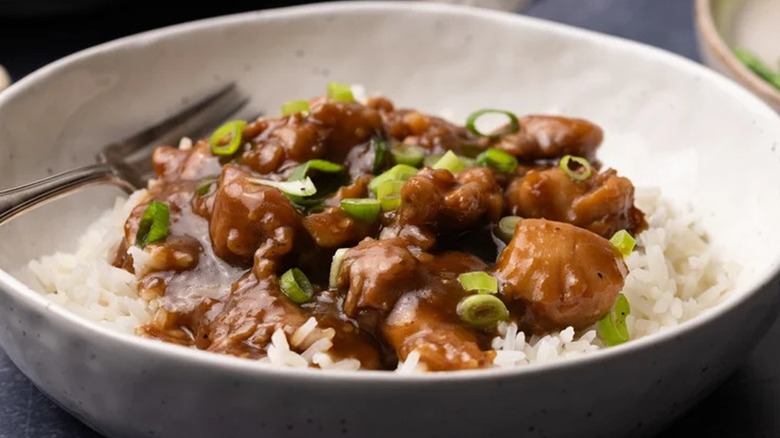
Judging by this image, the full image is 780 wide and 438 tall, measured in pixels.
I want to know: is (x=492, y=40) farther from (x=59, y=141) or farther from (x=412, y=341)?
(x=412, y=341)

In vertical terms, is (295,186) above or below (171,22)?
above

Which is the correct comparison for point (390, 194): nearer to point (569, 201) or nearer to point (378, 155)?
point (378, 155)

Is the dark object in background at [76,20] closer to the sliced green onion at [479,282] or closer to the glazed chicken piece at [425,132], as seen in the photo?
the glazed chicken piece at [425,132]

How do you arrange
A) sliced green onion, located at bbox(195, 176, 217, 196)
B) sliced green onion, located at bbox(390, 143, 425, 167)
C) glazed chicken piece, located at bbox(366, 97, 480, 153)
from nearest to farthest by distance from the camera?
1. sliced green onion, located at bbox(195, 176, 217, 196)
2. sliced green onion, located at bbox(390, 143, 425, 167)
3. glazed chicken piece, located at bbox(366, 97, 480, 153)

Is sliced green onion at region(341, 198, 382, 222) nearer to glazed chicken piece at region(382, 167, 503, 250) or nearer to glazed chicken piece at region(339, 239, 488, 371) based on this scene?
glazed chicken piece at region(382, 167, 503, 250)

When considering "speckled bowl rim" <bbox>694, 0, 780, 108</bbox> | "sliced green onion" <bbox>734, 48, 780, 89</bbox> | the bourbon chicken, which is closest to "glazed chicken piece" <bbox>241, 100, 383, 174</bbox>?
the bourbon chicken

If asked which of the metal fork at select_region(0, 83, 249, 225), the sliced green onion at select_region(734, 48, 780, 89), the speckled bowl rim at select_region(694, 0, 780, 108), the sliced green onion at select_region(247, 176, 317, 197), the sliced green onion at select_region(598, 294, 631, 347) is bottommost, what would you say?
the sliced green onion at select_region(734, 48, 780, 89)

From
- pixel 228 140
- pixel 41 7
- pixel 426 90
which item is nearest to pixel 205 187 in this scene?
pixel 228 140
